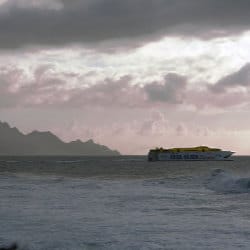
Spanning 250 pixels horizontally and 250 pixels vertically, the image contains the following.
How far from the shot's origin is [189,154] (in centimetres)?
17612

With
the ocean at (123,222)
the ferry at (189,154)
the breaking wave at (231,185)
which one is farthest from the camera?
the ferry at (189,154)

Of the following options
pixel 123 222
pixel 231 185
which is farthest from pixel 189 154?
pixel 123 222

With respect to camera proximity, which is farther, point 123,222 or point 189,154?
point 189,154

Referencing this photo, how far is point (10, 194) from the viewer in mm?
43281

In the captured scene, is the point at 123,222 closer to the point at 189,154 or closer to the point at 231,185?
the point at 231,185

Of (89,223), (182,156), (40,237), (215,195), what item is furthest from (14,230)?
(182,156)

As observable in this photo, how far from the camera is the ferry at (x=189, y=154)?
175375mm

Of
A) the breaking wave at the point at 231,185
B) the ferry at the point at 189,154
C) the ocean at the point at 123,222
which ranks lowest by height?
the ocean at the point at 123,222

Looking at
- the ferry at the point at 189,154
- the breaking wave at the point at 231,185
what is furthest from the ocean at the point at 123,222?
the ferry at the point at 189,154

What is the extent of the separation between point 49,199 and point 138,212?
10.3 meters

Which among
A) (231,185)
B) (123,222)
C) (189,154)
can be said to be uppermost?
(189,154)

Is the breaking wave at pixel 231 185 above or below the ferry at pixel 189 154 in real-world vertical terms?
below

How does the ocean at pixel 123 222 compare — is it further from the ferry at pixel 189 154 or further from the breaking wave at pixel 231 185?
the ferry at pixel 189 154

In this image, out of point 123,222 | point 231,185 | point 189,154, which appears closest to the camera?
point 123,222
